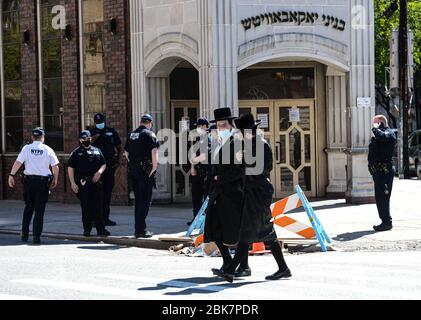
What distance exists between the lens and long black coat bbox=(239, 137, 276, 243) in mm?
10609

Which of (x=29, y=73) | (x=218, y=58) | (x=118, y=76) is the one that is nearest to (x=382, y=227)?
(x=218, y=58)

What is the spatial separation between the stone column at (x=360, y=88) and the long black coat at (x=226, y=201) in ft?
30.7

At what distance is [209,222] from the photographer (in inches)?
432

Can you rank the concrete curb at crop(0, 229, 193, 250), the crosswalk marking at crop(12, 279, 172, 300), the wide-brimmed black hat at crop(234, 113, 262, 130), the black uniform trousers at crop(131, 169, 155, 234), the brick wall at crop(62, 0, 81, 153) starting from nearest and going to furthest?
the crosswalk marking at crop(12, 279, 172, 300) → the wide-brimmed black hat at crop(234, 113, 262, 130) → the concrete curb at crop(0, 229, 193, 250) → the black uniform trousers at crop(131, 169, 155, 234) → the brick wall at crop(62, 0, 81, 153)

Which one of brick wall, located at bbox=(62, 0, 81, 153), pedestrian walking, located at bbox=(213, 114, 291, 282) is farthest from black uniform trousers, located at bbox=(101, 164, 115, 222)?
pedestrian walking, located at bbox=(213, 114, 291, 282)

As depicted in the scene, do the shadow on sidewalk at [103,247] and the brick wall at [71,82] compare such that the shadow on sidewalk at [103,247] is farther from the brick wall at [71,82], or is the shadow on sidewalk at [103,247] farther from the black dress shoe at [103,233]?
the brick wall at [71,82]

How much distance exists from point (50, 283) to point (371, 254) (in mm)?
4953

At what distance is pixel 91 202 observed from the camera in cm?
1575

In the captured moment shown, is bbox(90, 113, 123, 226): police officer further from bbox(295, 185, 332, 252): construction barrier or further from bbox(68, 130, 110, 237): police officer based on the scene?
bbox(295, 185, 332, 252): construction barrier

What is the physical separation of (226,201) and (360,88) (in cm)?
989

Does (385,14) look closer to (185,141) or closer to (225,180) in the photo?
(185,141)

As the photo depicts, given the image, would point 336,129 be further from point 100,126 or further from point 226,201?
point 226,201

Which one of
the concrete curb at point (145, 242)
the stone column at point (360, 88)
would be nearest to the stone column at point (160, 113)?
the stone column at point (360, 88)
